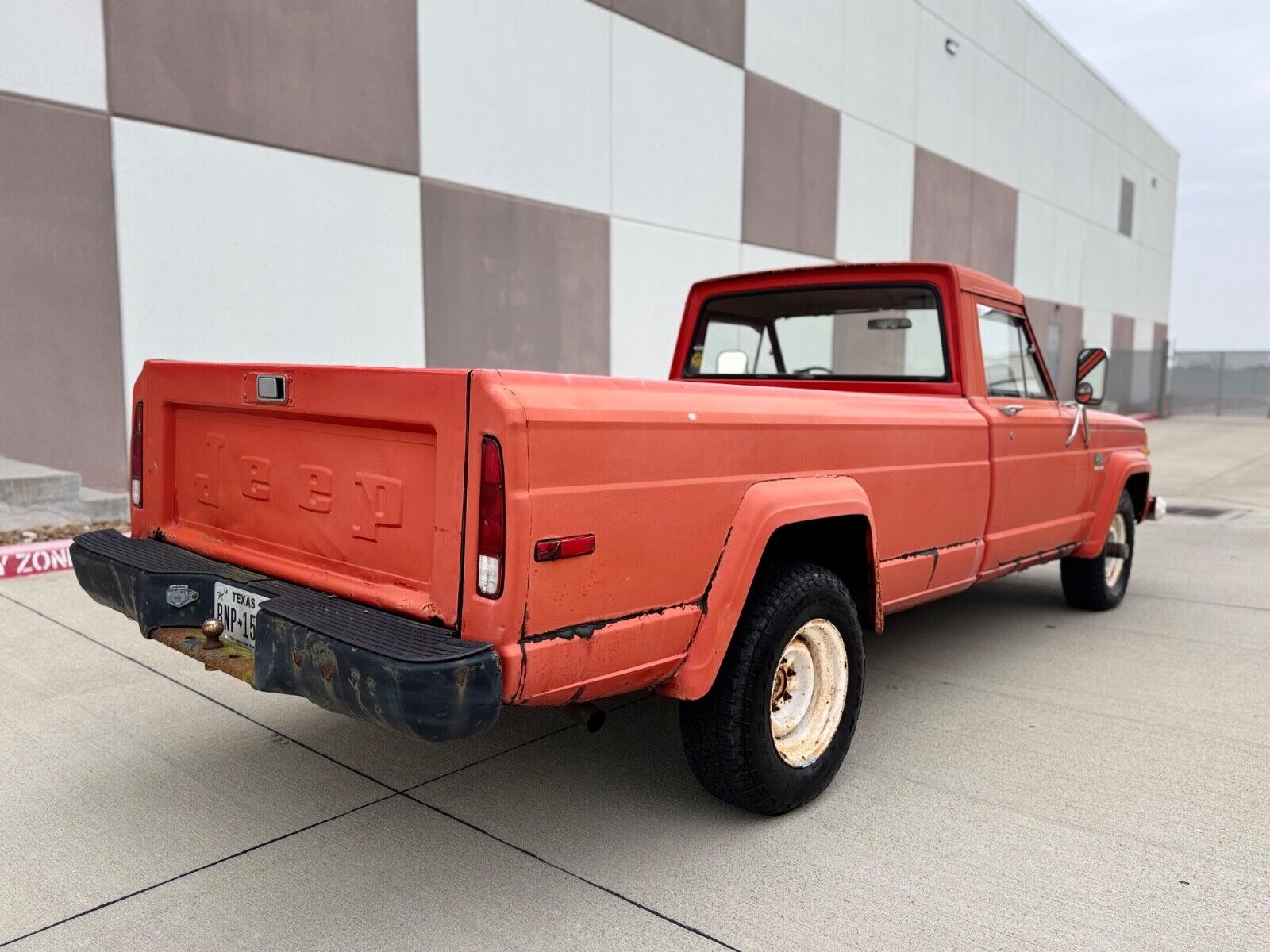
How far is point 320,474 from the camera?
2.76m

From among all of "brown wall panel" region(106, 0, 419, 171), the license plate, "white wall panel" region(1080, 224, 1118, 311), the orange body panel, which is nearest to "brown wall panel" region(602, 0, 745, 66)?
"brown wall panel" region(106, 0, 419, 171)

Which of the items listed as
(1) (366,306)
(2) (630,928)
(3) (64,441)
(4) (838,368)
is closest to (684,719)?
(2) (630,928)

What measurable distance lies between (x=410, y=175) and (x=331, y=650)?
7.23 m

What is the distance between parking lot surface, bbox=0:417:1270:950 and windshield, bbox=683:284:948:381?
1524 mm

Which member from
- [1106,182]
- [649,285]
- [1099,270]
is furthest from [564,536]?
[1106,182]

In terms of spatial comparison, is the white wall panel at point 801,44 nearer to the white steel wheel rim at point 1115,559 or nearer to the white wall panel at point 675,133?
the white wall panel at point 675,133

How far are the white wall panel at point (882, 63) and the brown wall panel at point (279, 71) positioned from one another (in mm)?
8432

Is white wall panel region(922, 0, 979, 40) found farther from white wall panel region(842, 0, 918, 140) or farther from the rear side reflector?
the rear side reflector

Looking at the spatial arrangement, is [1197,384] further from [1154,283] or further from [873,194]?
[873,194]

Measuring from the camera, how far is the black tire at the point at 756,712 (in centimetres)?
278

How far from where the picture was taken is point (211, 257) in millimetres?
7410

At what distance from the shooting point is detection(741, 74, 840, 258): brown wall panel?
12.6m

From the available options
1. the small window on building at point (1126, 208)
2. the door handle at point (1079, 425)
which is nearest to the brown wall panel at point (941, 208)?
the small window on building at point (1126, 208)

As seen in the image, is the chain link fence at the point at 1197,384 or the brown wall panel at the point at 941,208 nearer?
the brown wall panel at the point at 941,208
